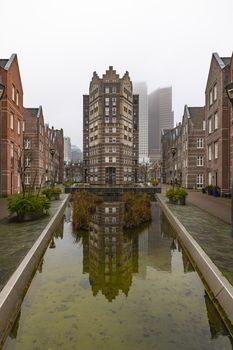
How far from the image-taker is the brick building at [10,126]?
88.1 feet

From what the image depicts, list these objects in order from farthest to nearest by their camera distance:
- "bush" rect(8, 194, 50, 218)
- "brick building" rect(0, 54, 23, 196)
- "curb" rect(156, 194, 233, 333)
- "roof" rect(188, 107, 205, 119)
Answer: "roof" rect(188, 107, 205, 119) → "brick building" rect(0, 54, 23, 196) → "bush" rect(8, 194, 50, 218) → "curb" rect(156, 194, 233, 333)

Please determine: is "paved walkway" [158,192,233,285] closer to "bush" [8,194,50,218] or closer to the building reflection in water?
the building reflection in water

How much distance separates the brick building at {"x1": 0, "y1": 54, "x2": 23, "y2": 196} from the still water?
19492mm

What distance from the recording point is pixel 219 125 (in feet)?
93.2

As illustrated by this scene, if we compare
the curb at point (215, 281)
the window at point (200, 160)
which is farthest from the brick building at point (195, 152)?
the curb at point (215, 281)

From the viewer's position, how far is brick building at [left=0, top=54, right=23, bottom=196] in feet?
88.1

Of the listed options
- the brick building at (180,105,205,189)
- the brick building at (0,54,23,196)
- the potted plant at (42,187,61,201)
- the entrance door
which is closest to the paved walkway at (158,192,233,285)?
the potted plant at (42,187,61,201)

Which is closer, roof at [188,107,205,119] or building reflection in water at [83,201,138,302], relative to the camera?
building reflection in water at [83,201,138,302]

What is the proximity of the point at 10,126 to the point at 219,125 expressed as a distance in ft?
76.1

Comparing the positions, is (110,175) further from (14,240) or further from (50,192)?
(14,240)

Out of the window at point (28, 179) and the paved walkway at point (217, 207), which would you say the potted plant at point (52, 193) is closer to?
the paved walkway at point (217, 207)

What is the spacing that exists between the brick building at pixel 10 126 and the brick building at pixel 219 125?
70.6 feet

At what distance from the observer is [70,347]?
4230 millimetres

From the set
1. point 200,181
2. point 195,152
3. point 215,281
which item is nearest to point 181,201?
point 215,281
